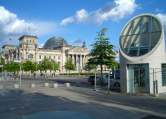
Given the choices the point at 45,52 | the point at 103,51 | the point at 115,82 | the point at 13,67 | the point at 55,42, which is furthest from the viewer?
the point at 55,42

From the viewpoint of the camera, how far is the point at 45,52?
6442 inches

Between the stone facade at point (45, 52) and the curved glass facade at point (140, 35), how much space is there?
117464 millimetres

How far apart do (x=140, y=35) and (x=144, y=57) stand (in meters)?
2.93

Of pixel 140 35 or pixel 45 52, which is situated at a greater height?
pixel 45 52

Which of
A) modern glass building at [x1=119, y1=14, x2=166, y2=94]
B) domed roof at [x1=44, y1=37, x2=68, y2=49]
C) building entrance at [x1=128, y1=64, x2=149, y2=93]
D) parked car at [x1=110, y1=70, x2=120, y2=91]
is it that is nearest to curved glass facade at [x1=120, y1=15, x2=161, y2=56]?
modern glass building at [x1=119, y1=14, x2=166, y2=94]

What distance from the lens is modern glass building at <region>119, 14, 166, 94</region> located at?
2823cm

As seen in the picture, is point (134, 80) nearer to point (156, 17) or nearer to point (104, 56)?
point (156, 17)

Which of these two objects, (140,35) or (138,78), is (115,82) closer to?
(138,78)

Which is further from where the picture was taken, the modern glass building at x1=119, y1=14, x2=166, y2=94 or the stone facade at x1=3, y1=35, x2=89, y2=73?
the stone facade at x1=3, y1=35, x2=89, y2=73

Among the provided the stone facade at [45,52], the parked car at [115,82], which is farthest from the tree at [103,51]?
the stone facade at [45,52]

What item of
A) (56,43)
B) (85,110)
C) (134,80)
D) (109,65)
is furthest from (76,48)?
(85,110)

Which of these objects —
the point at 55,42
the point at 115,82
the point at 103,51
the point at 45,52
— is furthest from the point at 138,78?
the point at 55,42

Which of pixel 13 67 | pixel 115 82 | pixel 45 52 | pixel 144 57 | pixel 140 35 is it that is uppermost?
pixel 45 52

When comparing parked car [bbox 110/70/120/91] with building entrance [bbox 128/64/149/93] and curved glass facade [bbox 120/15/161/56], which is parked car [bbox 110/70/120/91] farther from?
curved glass facade [bbox 120/15/161/56]
